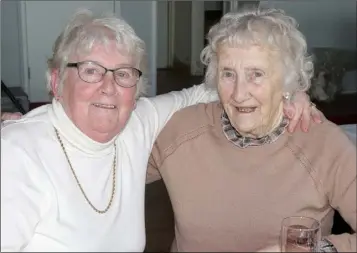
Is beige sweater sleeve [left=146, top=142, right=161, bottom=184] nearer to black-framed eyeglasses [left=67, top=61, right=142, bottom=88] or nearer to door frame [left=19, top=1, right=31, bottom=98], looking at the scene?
black-framed eyeglasses [left=67, top=61, right=142, bottom=88]

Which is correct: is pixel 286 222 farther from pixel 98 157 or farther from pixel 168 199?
pixel 98 157

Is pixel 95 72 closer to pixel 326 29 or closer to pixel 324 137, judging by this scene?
pixel 324 137

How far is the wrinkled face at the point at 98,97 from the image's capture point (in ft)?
3.83

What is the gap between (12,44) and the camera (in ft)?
17.4

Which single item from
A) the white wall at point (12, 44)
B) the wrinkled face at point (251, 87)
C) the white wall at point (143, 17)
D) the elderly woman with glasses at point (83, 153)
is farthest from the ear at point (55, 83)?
the white wall at point (143, 17)

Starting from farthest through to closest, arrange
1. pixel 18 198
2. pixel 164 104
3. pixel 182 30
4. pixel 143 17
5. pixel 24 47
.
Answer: pixel 143 17
pixel 24 47
pixel 182 30
pixel 164 104
pixel 18 198

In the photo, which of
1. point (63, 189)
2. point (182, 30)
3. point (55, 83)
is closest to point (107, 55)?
point (55, 83)

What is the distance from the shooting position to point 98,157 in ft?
3.89

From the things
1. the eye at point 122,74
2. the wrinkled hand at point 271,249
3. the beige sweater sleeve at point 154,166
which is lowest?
the wrinkled hand at point 271,249

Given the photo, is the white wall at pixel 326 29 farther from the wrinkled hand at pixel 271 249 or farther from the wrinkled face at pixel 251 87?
the wrinkled hand at pixel 271 249

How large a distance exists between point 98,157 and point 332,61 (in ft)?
12.9

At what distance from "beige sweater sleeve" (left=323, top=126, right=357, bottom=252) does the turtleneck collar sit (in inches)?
19.3

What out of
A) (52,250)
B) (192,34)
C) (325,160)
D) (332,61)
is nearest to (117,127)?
(52,250)

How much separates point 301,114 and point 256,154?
14 cm
